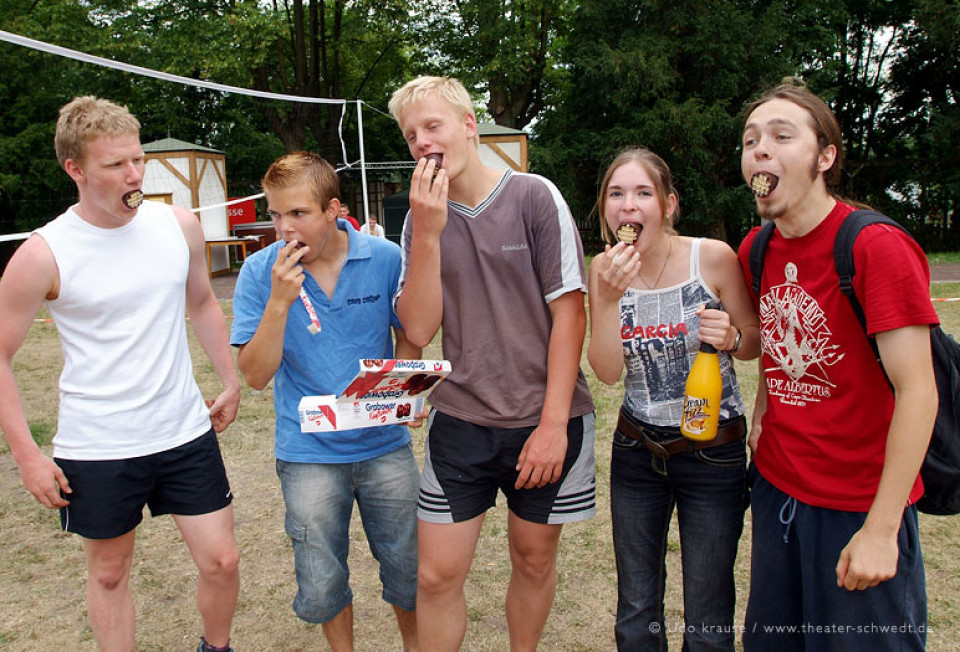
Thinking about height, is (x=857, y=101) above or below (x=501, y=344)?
above

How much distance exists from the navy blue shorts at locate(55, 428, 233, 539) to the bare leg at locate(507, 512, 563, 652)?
44.1 inches

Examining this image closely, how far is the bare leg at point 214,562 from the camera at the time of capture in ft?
9.00

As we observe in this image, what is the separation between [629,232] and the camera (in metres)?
2.43

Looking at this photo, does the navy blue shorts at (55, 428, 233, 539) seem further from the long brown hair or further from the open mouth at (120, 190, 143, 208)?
the long brown hair

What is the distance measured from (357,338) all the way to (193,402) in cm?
67

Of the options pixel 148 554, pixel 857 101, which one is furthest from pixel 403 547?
pixel 857 101

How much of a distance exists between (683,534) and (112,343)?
6.69 feet

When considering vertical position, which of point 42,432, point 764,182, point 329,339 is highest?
point 764,182

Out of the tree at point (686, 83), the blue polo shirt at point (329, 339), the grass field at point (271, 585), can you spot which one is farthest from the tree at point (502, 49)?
the blue polo shirt at point (329, 339)

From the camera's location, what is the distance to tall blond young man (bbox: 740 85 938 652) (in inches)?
72.9

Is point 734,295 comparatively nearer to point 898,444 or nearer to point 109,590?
point 898,444

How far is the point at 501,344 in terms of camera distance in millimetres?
2469

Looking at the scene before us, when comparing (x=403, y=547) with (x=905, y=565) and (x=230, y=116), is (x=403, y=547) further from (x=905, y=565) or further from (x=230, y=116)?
(x=230, y=116)

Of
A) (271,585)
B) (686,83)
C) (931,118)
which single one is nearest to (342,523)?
(271,585)
